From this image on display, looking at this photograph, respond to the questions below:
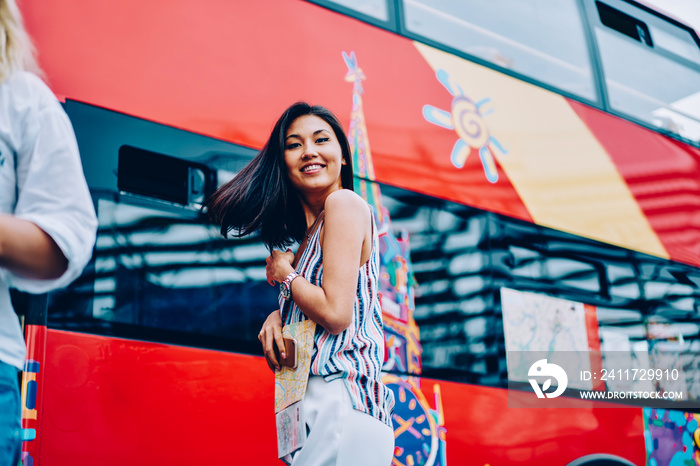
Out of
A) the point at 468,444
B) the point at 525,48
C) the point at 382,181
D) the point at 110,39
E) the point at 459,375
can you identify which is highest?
the point at 525,48

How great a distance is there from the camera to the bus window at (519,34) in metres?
3.56

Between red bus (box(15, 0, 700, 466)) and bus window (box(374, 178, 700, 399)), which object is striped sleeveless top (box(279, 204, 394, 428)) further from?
bus window (box(374, 178, 700, 399))

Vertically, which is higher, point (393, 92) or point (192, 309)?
point (393, 92)

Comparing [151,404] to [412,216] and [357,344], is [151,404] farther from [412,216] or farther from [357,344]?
[412,216]

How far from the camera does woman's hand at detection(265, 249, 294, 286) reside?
58.8 inches

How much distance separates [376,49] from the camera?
325cm

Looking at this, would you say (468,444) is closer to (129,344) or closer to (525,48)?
(129,344)

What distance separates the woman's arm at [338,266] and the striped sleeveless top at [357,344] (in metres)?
0.04

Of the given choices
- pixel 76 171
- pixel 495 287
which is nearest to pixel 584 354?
pixel 495 287

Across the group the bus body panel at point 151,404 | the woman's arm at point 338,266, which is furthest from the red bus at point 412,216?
the woman's arm at point 338,266

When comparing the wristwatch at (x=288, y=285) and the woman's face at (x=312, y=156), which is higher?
the woman's face at (x=312, y=156)

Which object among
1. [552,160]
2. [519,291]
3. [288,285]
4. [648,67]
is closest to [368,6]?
[552,160]

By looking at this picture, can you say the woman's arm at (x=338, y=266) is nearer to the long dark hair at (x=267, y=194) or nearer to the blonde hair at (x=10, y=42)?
the long dark hair at (x=267, y=194)

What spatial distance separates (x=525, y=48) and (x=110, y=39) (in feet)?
8.02
